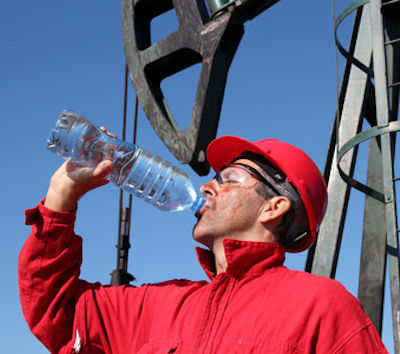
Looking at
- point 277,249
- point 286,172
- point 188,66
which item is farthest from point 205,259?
point 188,66

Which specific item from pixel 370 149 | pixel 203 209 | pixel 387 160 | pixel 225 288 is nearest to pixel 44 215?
pixel 203 209

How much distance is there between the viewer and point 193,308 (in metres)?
2.14

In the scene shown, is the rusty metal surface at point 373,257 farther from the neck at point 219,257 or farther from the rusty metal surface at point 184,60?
the neck at point 219,257

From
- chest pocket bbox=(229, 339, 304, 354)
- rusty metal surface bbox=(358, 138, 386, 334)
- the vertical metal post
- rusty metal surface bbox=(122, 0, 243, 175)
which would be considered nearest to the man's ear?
chest pocket bbox=(229, 339, 304, 354)

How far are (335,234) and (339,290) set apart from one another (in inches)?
73.5

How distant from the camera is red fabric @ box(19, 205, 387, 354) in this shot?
72.9 inches

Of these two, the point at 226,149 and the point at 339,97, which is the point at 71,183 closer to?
the point at 226,149

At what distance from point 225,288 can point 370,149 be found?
252 cm

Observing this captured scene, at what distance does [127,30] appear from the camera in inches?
173

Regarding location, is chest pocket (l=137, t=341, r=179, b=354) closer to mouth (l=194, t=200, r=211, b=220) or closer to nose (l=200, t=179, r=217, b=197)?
mouth (l=194, t=200, r=211, b=220)

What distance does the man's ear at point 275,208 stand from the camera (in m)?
2.32

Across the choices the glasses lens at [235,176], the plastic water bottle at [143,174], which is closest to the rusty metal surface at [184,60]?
the plastic water bottle at [143,174]

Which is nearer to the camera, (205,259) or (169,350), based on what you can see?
(169,350)

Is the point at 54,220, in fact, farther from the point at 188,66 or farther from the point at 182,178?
the point at 188,66
